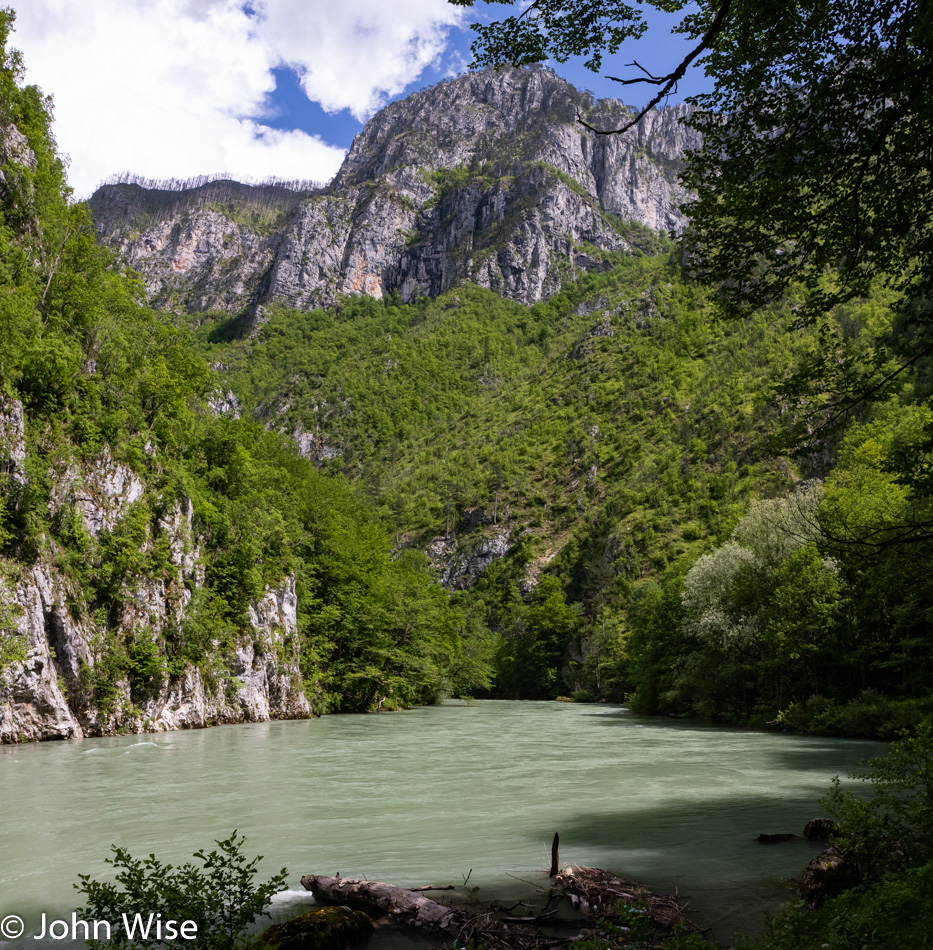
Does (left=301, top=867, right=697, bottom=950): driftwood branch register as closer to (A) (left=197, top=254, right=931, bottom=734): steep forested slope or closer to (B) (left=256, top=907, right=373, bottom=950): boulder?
(B) (left=256, top=907, right=373, bottom=950): boulder

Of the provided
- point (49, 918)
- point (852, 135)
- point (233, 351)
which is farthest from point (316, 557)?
point (233, 351)

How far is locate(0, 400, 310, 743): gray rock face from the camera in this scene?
23391mm

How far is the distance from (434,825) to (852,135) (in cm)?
1216

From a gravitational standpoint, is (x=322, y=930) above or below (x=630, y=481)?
below

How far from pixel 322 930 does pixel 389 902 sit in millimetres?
1142

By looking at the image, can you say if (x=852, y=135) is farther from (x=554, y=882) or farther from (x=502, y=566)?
(x=502, y=566)

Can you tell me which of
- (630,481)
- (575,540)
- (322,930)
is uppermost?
(630,481)

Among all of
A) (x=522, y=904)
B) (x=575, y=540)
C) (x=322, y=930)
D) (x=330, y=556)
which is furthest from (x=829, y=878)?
(x=575, y=540)

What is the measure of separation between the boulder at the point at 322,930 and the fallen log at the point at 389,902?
349 millimetres

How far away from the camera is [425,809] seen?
14469mm

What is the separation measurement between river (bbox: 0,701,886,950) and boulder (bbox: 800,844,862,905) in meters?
0.59

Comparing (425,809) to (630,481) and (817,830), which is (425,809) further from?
(630,481)

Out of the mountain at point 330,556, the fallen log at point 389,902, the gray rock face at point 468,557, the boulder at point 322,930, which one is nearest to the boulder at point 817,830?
the mountain at point 330,556

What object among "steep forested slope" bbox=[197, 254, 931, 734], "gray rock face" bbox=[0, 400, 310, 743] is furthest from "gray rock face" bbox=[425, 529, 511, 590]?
"gray rock face" bbox=[0, 400, 310, 743]
